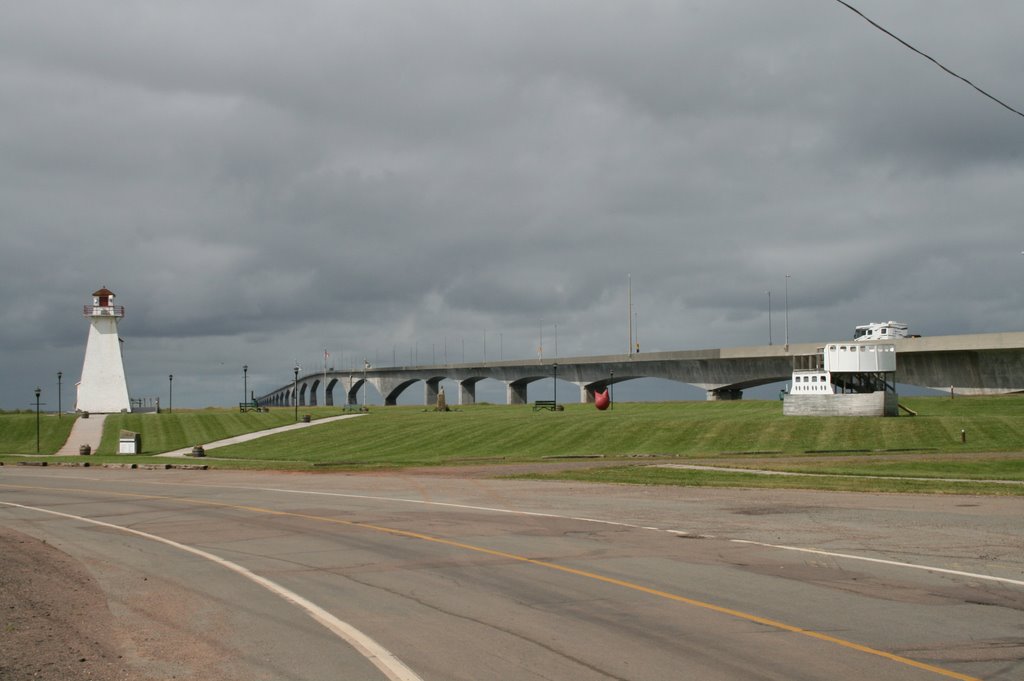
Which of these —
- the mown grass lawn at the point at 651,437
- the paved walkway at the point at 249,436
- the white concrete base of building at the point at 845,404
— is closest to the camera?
the mown grass lawn at the point at 651,437

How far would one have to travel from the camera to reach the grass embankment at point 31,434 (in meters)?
62.9

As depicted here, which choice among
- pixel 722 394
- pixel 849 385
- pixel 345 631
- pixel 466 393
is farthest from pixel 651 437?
pixel 466 393

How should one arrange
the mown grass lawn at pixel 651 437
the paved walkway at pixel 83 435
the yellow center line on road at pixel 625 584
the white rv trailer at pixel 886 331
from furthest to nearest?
the white rv trailer at pixel 886 331 → the paved walkway at pixel 83 435 → the mown grass lawn at pixel 651 437 → the yellow center line on road at pixel 625 584

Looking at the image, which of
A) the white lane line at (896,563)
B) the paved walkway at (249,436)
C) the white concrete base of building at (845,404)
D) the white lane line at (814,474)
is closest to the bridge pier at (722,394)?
the white concrete base of building at (845,404)

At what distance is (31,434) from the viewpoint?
230 ft

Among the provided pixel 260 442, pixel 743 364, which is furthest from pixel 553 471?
pixel 743 364

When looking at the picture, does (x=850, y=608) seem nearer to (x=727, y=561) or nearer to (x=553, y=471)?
(x=727, y=561)

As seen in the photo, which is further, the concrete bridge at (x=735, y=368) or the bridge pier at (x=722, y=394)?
the bridge pier at (x=722, y=394)

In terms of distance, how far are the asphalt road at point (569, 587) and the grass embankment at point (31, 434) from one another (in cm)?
4543

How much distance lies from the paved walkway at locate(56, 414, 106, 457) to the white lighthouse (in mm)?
6369

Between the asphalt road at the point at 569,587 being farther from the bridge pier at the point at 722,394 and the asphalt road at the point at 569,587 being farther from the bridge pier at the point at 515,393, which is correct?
the bridge pier at the point at 515,393

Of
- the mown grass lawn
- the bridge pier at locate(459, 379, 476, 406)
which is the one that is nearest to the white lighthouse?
the mown grass lawn

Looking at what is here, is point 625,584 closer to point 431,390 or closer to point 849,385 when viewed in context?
point 849,385

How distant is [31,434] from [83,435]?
4.97 m
